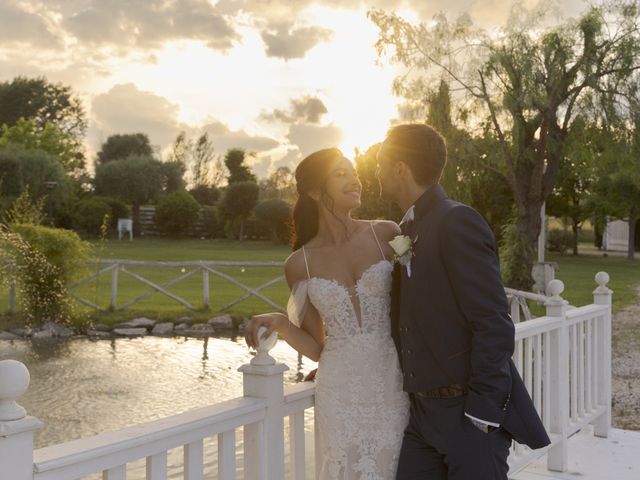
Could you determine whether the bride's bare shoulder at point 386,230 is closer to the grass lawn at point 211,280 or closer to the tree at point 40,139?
the grass lawn at point 211,280

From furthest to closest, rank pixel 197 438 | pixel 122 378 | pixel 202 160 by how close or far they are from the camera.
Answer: pixel 202 160
pixel 122 378
pixel 197 438

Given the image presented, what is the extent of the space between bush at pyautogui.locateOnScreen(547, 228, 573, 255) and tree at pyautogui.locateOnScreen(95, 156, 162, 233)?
22.6 m

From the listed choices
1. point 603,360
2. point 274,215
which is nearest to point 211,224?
point 274,215

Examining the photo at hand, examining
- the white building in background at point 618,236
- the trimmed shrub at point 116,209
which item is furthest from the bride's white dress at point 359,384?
the white building in background at point 618,236

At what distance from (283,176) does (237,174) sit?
11.3 metres

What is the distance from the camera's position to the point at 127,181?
46406 millimetres

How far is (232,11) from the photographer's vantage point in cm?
1245

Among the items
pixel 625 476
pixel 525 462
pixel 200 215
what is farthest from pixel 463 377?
pixel 200 215

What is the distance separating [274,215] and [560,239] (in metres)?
14.5

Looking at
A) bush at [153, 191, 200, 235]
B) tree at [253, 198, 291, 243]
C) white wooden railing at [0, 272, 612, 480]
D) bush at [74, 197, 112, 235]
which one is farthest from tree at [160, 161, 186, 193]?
white wooden railing at [0, 272, 612, 480]

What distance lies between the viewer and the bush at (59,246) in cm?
1492

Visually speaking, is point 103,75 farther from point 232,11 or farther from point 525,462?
point 525,462

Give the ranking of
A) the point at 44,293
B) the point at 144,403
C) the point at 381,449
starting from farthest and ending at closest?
the point at 44,293 → the point at 144,403 → the point at 381,449

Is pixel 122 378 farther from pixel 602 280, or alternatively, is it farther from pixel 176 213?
pixel 176 213
